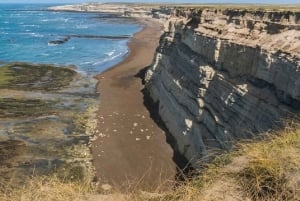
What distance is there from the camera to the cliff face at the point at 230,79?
51.4ft

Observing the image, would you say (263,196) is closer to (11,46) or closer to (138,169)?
(138,169)

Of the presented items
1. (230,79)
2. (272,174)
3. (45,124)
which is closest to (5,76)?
(45,124)

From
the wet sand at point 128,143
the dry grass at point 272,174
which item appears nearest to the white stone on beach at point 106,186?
the wet sand at point 128,143

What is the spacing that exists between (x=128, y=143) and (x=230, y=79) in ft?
24.6

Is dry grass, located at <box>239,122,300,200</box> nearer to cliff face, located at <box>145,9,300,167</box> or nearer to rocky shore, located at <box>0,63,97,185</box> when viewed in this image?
cliff face, located at <box>145,9,300,167</box>

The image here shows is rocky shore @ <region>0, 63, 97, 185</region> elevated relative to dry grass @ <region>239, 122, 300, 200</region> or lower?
lower

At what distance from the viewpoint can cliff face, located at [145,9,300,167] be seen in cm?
1568

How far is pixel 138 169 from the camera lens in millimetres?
20953

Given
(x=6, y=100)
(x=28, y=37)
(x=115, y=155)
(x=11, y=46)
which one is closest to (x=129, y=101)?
(x=6, y=100)

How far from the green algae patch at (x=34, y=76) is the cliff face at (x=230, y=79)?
14265mm

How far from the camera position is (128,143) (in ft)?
79.9

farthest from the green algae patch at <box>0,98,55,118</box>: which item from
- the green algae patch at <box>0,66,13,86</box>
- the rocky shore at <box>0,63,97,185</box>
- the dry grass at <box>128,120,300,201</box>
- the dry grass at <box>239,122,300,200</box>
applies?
the dry grass at <box>239,122,300,200</box>

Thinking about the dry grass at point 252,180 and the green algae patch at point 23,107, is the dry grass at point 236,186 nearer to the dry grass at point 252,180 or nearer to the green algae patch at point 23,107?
the dry grass at point 252,180

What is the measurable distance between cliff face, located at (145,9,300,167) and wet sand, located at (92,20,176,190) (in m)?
1.29
